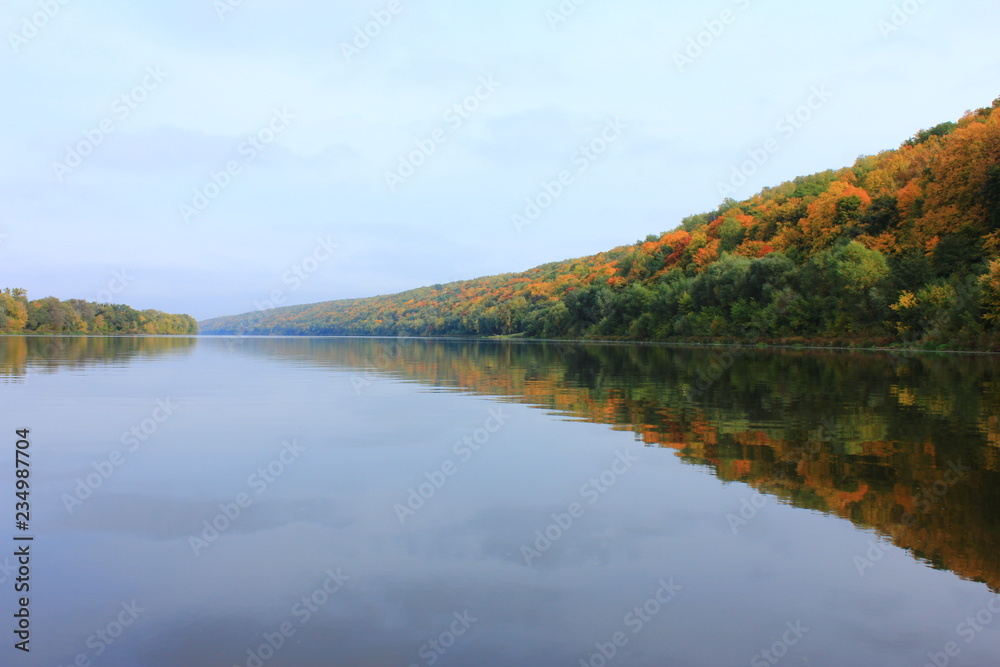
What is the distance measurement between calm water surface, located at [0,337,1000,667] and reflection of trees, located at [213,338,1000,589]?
79mm

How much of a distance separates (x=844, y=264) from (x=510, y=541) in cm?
6777

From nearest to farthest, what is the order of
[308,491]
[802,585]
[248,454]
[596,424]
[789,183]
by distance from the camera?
[802,585] → [308,491] → [248,454] → [596,424] → [789,183]

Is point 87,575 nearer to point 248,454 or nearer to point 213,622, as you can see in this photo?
point 213,622

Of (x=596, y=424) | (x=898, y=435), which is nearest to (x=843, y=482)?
(x=898, y=435)

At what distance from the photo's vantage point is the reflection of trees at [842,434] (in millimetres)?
8172

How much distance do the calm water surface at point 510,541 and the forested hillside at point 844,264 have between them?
44.6 meters

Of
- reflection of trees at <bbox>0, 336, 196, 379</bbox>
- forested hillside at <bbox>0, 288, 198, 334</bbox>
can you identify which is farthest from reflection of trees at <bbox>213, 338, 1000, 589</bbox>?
forested hillside at <bbox>0, 288, 198, 334</bbox>

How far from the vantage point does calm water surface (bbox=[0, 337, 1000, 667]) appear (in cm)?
524

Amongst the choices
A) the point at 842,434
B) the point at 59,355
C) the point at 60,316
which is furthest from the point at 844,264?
the point at 60,316

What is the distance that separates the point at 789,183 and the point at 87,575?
125 metres

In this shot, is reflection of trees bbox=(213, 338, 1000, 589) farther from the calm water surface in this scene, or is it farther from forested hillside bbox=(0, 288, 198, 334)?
forested hillside bbox=(0, 288, 198, 334)

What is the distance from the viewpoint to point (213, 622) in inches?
216

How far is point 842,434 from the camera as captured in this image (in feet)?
46.5

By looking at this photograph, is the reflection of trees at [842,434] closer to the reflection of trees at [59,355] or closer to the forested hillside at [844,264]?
the reflection of trees at [59,355]
